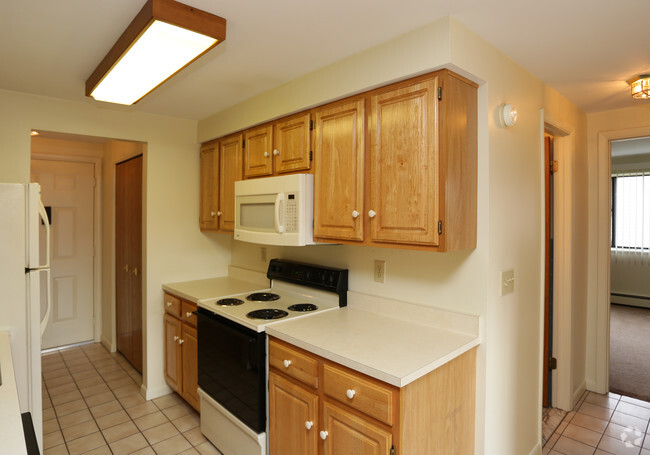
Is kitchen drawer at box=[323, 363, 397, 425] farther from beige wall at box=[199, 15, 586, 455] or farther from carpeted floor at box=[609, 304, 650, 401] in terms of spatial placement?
carpeted floor at box=[609, 304, 650, 401]

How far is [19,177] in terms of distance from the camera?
2.48m

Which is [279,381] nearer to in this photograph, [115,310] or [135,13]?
[135,13]

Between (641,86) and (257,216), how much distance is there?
7.73 feet

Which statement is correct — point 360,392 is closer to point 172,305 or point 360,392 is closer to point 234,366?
point 234,366

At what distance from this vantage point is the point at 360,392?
1.53 m

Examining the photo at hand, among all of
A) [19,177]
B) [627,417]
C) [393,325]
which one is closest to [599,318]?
[627,417]

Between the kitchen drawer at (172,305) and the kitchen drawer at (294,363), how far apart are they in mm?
1191

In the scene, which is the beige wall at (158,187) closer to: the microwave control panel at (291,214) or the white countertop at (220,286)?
the white countertop at (220,286)

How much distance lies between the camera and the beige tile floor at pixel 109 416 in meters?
2.41

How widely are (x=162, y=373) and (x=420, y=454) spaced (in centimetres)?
235

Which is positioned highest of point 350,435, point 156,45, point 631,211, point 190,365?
point 156,45

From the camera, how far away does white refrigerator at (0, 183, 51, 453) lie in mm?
1881

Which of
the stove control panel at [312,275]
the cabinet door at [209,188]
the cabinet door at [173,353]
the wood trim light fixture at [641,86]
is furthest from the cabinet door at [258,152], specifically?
the wood trim light fixture at [641,86]

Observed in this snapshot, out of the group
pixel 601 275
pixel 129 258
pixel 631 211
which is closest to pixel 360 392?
pixel 601 275
